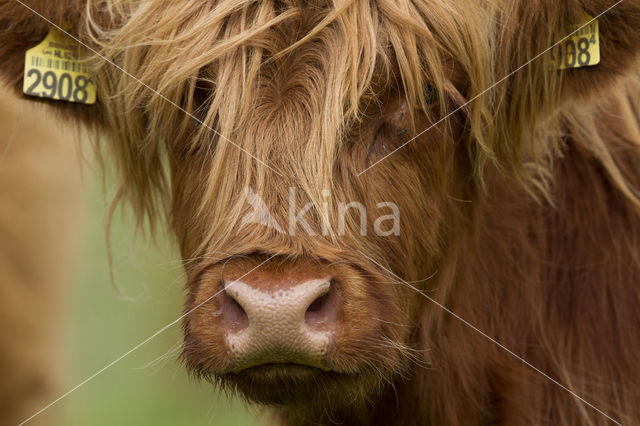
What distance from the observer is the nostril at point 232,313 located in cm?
226

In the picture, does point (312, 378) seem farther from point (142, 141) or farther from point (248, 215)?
point (142, 141)

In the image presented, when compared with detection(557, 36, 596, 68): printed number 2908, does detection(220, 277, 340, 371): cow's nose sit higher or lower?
lower

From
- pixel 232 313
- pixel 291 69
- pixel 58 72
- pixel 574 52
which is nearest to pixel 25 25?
pixel 58 72

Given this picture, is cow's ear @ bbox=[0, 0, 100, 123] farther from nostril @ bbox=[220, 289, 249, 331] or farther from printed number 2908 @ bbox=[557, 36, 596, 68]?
printed number 2908 @ bbox=[557, 36, 596, 68]

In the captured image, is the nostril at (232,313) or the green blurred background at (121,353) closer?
the nostril at (232,313)

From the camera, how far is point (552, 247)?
3.20 meters

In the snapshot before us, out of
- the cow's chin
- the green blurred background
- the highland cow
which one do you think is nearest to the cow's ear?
the highland cow

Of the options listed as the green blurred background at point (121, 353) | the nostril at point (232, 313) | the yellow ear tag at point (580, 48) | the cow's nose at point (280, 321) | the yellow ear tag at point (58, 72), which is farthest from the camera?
the green blurred background at point (121, 353)

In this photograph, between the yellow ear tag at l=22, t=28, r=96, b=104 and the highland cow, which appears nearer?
the highland cow

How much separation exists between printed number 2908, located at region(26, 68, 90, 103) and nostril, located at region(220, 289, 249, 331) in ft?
3.82

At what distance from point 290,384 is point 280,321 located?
0.29 metres

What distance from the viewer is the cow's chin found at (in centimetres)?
231

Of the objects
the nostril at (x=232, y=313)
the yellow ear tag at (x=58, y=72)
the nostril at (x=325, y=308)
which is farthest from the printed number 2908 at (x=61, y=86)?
the nostril at (x=325, y=308)

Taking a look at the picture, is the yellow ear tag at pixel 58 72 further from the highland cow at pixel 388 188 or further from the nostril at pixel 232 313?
the nostril at pixel 232 313
